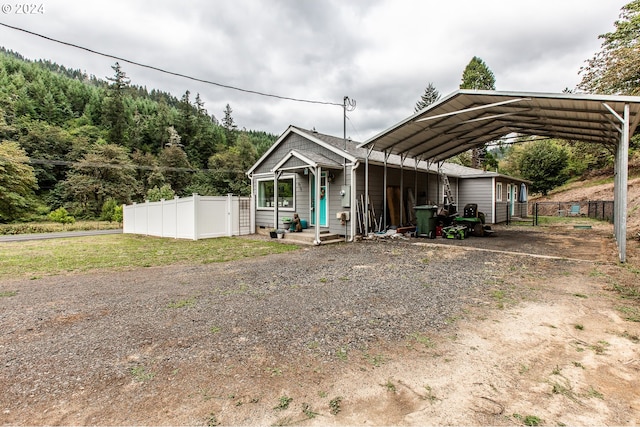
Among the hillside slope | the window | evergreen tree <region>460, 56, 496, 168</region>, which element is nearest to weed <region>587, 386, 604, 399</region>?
the window

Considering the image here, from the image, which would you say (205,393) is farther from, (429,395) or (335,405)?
(429,395)

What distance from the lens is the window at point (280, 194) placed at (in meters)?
11.4

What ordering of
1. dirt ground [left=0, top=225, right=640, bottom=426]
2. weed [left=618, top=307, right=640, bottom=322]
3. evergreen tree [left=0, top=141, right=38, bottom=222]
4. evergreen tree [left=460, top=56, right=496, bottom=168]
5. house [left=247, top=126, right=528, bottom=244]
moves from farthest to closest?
evergreen tree [left=460, top=56, right=496, bottom=168] < evergreen tree [left=0, top=141, right=38, bottom=222] < house [left=247, top=126, right=528, bottom=244] < weed [left=618, top=307, right=640, bottom=322] < dirt ground [left=0, top=225, right=640, bottom=426]

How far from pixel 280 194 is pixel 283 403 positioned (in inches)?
394

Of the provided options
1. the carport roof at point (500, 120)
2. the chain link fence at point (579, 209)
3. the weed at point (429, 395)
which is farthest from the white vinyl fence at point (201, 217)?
the chain link fence at point (579, 209)

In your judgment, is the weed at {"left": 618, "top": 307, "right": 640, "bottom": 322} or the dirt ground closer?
the dirt ground

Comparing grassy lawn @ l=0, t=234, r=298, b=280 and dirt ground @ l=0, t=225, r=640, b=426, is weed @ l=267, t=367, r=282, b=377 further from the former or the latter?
grassy lawn @ l=0, t=234, r=298, b=280

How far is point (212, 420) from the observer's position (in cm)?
167

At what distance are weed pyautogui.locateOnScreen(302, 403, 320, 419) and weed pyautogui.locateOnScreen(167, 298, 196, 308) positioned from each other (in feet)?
7.83

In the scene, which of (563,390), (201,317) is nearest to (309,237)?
(201,317)

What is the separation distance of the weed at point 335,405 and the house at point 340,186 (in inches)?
242

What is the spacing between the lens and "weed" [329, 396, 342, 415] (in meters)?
1.74

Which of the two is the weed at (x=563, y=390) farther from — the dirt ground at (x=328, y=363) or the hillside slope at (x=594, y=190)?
the hillside slope at (x=594, y=190)

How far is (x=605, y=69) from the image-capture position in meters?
10.5
